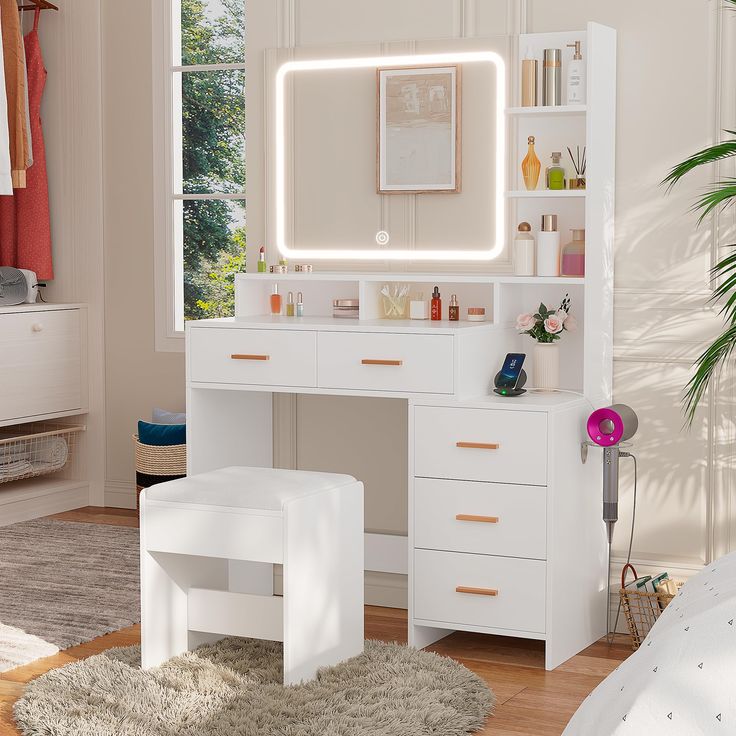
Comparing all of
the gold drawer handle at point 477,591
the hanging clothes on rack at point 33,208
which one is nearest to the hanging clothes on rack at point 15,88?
the hanging clothes on rack at point 33,208

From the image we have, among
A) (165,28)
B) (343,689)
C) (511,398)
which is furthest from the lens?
(165,28)

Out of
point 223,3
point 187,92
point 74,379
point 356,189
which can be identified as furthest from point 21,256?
point 356,189

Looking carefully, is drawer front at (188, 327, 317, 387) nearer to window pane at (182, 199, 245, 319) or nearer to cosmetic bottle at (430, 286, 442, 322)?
cosmetic bottle at (430, 286, 442, 322)

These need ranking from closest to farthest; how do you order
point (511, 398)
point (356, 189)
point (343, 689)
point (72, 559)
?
1. point (343, 689)
2. point (511, 398)
3. point (356, 189)
4. point (72, 559)

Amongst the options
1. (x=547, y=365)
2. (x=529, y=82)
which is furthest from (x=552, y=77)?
(x=547, y=365)

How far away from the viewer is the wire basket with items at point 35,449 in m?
5.43

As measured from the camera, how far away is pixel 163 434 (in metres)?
5.33

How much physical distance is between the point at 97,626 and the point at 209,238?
91.9 inches

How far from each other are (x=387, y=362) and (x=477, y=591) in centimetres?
74

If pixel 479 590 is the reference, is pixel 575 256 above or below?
above

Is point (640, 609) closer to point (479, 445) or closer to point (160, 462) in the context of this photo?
point (479, 445)

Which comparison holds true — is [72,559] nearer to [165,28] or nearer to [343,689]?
[343,689]

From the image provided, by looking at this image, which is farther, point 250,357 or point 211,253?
point 211,253

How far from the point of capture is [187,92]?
568 cm
